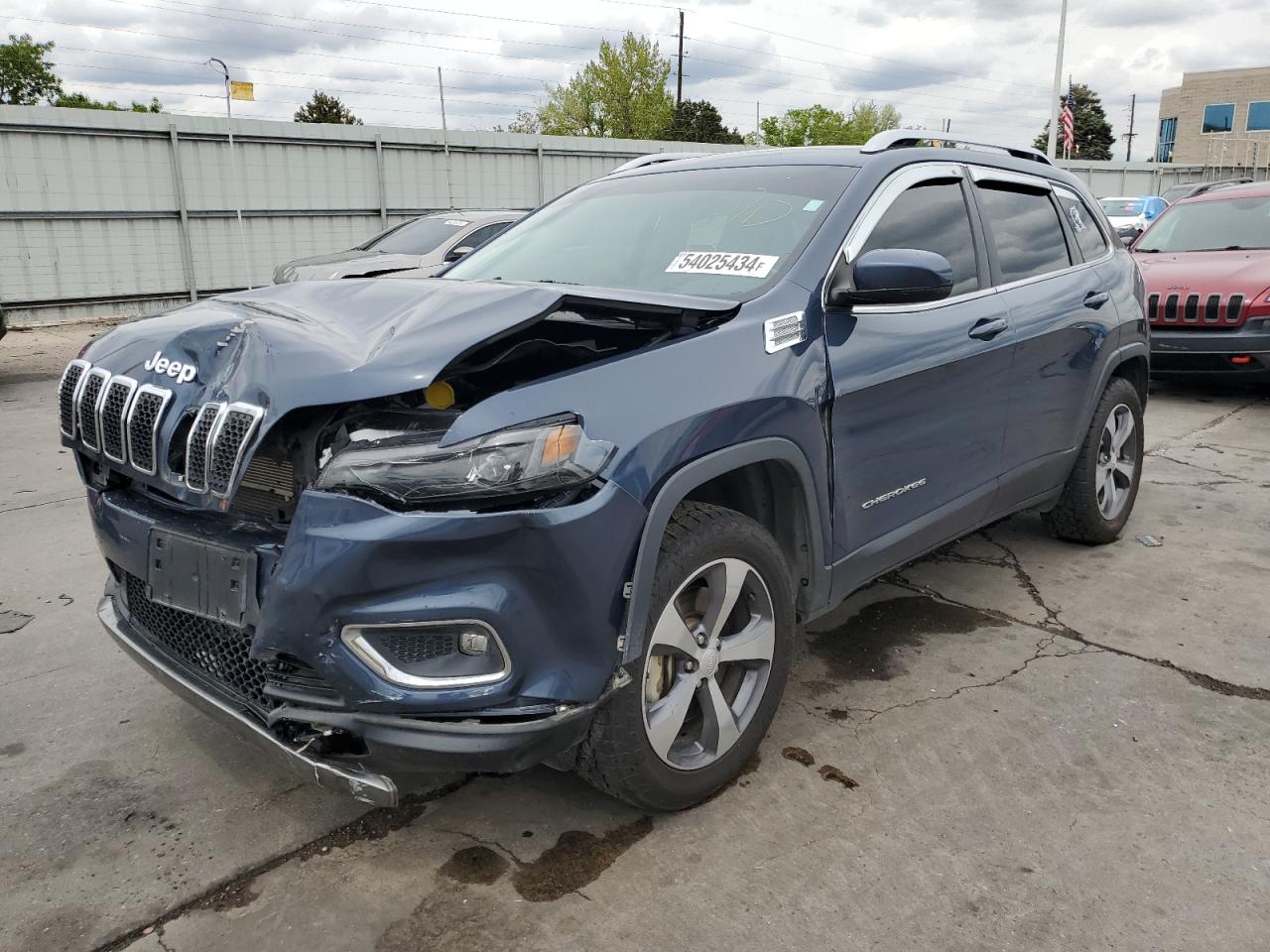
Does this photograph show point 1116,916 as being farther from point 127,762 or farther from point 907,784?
point 127,762

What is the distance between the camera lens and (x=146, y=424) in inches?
99.6

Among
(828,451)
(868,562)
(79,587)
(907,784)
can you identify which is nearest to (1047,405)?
(868,562)

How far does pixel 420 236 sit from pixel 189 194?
6.61 meters

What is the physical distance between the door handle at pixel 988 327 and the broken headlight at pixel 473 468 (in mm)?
1993

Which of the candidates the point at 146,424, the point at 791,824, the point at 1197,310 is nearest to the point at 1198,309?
the point at 1197,310

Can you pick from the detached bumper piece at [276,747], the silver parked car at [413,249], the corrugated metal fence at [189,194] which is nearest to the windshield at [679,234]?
the detached bumper piece at [276,747]

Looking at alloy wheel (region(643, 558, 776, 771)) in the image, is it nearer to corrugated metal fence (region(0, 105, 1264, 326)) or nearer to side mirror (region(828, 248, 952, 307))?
side mirror (region(828, 248, 952, 307))

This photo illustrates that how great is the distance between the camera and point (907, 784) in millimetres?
2906

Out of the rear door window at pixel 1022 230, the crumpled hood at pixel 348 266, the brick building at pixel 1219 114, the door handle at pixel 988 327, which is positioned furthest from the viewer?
the brick building at pixel 1219 114

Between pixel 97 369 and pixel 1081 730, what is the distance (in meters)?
3.13

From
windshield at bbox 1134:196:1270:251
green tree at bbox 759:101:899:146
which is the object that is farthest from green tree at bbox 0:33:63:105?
windshield at bbox 1134:196:1270:251

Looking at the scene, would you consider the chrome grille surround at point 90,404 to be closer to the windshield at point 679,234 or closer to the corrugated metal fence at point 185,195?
the windshield at point 679,234

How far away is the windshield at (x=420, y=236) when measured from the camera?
10.6 meters

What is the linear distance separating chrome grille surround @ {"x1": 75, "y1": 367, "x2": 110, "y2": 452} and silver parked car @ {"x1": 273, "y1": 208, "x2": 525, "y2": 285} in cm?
695
